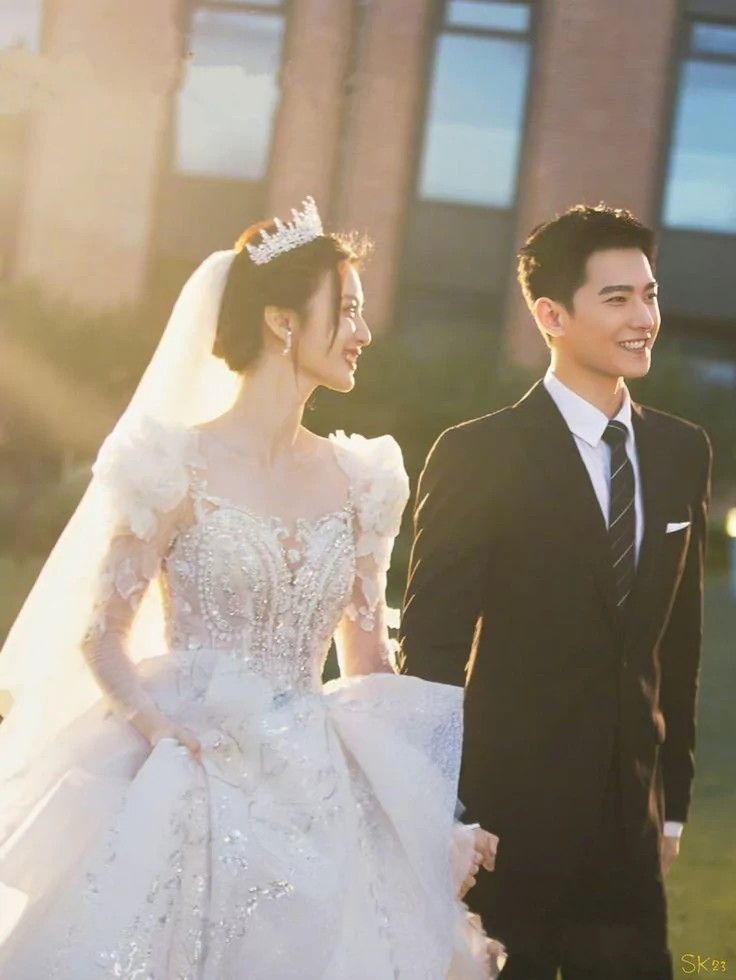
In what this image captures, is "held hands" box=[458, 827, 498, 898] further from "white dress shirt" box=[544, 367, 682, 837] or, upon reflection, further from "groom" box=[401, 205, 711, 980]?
"white dress shirt" box=[544, 367, 682, 837]

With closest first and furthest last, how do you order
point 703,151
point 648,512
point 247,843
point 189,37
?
point 247,843 < point 648,512 < point 189,37 < point 703,151

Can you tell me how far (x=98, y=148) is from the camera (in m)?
15.0

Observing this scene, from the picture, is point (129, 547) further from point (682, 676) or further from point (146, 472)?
point (682, 676)

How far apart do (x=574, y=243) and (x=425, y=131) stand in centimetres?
1112

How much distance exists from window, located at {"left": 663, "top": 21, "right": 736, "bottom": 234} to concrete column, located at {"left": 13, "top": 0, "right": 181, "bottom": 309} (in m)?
4.48

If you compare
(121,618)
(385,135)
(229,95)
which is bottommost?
(121,618)

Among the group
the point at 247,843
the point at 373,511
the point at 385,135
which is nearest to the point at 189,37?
the point at 385,135

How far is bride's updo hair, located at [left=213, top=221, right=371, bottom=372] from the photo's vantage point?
12.5 ft

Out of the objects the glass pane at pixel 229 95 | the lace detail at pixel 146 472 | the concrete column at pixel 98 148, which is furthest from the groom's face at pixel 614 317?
the concrete column at pixel 98 148

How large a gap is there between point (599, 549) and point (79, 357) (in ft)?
35.5

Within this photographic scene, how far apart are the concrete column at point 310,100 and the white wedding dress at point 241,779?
36.1ft

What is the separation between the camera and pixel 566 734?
12.0 ft

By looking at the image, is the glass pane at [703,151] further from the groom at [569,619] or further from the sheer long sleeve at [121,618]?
the sheer long sleeve at [121,618]

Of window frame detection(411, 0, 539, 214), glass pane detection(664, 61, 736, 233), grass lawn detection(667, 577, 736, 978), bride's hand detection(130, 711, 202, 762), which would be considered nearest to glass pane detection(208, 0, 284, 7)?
window frame detection(411, 0, 539, 214)
